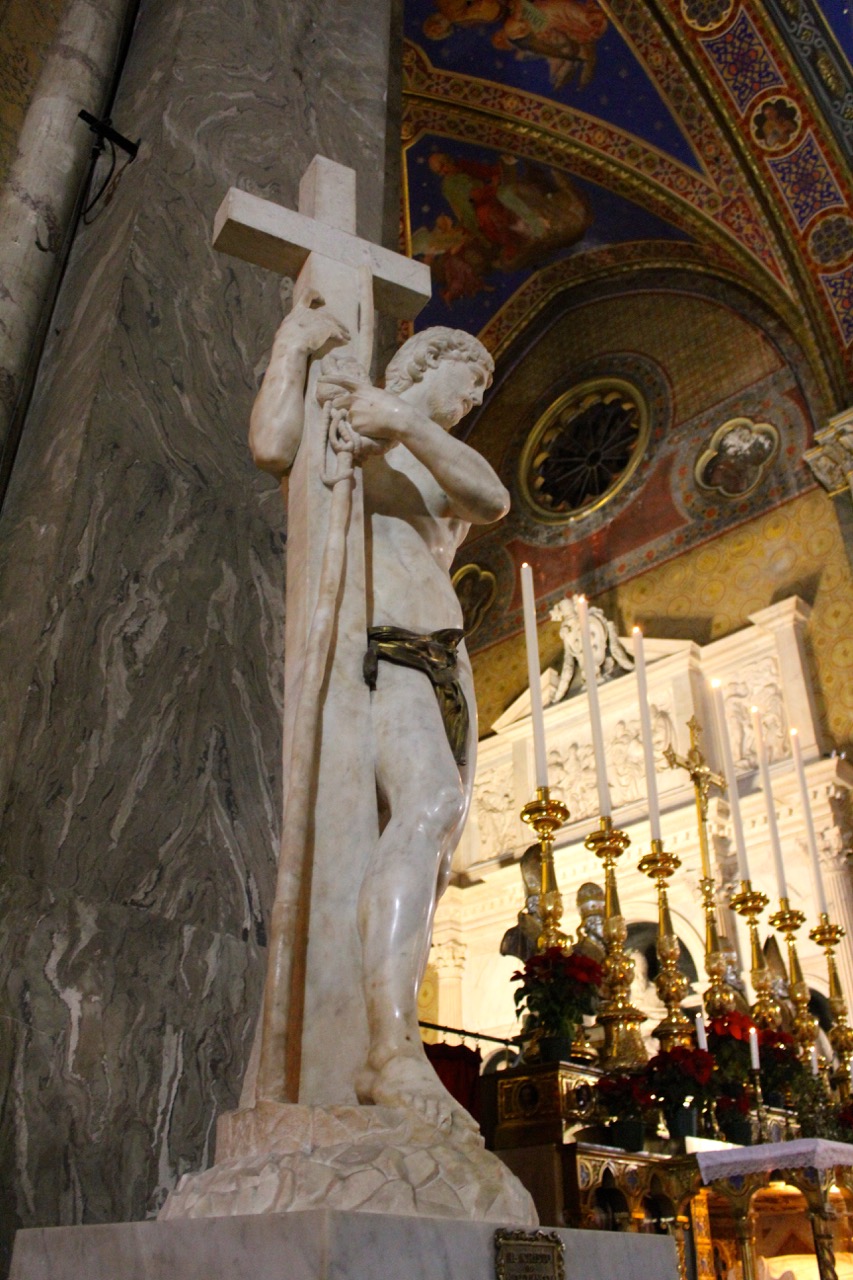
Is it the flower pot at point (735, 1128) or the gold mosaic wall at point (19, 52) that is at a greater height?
the gold mosaic wall at point (19, 52)

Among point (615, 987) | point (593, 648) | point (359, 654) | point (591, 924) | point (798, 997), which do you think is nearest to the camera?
point (359, 654)

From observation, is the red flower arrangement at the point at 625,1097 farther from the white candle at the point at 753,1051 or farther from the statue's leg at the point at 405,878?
the statue's leg at the point at 405,878

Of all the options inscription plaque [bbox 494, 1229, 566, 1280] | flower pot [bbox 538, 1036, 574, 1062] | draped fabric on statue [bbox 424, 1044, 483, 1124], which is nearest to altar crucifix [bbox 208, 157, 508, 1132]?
inscription plaque [bbox 494, 1229, 566, 1280]

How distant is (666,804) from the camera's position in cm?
1010

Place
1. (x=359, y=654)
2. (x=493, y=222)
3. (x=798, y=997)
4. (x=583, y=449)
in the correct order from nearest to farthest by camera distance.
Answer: (x=359, y=654) → (x=798, y=997) → (x=493, y=222) → (x=583, y=449)

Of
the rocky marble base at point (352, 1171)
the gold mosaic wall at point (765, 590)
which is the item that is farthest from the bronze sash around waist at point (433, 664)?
the gold mosaic wall at point (765, 590)

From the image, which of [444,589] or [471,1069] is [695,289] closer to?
[471,1069]

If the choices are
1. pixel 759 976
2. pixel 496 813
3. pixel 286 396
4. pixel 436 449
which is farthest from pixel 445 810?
pixel 496 813

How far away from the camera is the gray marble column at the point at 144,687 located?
7.70ft

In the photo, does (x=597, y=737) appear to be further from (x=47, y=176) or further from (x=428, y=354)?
(x=47, y=176)

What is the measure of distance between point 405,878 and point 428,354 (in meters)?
1.19

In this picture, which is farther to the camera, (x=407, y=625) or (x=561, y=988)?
(x=561, y=988)

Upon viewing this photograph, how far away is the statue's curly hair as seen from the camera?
243 centimetres

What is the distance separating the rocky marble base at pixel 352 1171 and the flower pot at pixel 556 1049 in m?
2.35
